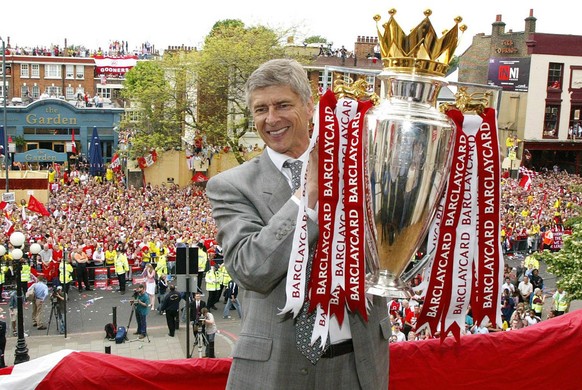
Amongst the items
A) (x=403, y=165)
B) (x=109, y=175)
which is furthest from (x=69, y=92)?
(x=403, y=165)

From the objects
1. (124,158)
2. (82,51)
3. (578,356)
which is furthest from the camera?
(82,51)

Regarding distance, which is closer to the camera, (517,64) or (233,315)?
(233,315)

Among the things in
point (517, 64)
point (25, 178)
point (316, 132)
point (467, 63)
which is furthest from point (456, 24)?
point (467, 63)

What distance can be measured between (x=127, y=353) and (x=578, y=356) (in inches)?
377

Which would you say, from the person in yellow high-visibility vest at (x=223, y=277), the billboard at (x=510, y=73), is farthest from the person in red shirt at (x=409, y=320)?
the billboard at (x=510, y=73)

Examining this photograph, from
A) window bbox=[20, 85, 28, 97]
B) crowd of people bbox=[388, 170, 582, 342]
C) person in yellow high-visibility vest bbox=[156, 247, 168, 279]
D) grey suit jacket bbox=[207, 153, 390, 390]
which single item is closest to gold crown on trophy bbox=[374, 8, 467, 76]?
grey suit jacket bbox=[207, 153, 390, 390]

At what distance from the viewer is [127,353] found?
11602mm

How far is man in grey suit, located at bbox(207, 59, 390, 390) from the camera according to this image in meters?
2.04

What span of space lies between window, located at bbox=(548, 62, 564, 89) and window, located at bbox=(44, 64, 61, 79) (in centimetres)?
3695

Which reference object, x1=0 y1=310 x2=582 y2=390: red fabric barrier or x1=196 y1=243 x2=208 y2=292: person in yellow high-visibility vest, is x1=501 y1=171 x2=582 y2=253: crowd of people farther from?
x1=0 y1=310 x2=582 y2=390: red fabric barrier

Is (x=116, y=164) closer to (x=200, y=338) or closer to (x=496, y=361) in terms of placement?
(x=200, y=338)

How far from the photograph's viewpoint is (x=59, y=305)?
12586mm

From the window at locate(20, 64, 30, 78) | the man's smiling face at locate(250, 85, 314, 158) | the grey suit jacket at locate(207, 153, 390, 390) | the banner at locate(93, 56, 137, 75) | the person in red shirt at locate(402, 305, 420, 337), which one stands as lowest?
the person in red shirt at locate(402, 305, 420, 337)

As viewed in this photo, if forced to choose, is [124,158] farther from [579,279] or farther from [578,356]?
[578,356]
